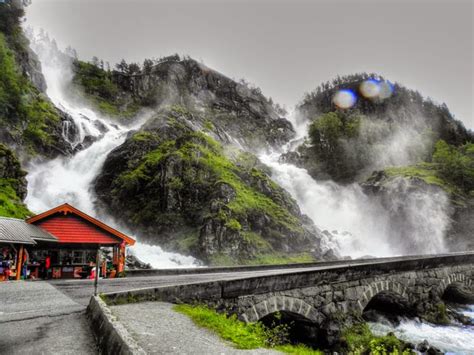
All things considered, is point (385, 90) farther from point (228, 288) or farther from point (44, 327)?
point (44, 327)

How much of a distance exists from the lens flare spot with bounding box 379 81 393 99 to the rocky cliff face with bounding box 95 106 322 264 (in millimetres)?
63666

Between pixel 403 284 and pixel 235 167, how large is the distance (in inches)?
1556

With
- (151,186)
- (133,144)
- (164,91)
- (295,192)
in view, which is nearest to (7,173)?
(151,186)

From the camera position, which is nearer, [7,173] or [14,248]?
[14,248]

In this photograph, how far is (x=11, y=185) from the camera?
34.4 meters

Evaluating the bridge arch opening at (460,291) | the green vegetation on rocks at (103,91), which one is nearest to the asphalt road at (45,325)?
the bridge arch opening at (460,291)

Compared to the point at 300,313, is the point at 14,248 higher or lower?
higher

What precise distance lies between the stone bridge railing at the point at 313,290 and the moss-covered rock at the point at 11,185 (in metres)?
25.0

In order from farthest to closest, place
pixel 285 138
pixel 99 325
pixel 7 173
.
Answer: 1. pixel 285 138
2. pixel 7 173
3. pixel 99 325

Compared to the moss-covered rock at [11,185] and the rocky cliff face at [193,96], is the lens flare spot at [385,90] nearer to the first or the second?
the rocky cliff face at [193,96]

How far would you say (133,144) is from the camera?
5494cm

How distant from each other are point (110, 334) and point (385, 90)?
369ft

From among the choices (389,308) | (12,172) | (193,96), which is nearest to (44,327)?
(389,308)

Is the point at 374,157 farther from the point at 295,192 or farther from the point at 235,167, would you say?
the point at 235,167
